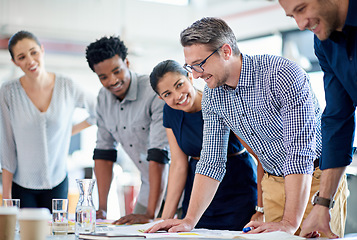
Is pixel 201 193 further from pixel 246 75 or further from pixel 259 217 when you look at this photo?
pixel 246 75

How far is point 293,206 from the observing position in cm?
163

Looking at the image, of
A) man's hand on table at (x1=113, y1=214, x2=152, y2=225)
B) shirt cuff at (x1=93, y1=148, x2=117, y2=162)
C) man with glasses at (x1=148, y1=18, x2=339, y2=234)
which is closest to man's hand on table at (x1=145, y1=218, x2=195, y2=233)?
man with glasses at (x1=148, y1=18, x2=339, y2=234)

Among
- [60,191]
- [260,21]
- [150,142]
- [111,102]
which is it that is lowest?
[60,191]

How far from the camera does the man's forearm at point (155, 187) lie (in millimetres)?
2436

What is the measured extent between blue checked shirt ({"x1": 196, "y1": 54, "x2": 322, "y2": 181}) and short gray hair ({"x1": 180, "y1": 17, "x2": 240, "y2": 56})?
0.37ft

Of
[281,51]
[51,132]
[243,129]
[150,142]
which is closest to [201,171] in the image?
[243,129]

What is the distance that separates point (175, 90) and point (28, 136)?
45.1 inches

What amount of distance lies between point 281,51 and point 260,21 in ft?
1.88

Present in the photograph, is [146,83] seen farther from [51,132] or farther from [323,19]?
[323,19]

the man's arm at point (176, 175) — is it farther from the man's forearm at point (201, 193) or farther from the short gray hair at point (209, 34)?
the short gray hair at point (209, 34)

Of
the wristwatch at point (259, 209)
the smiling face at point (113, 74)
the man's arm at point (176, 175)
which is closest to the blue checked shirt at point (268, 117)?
the wristwatch at point (259, 209)

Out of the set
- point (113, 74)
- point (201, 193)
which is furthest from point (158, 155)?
point (201, 193)

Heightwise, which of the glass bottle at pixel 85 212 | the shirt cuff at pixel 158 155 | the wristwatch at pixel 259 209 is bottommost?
the wristwatch at pixel 259 209

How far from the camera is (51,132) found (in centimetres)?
291
